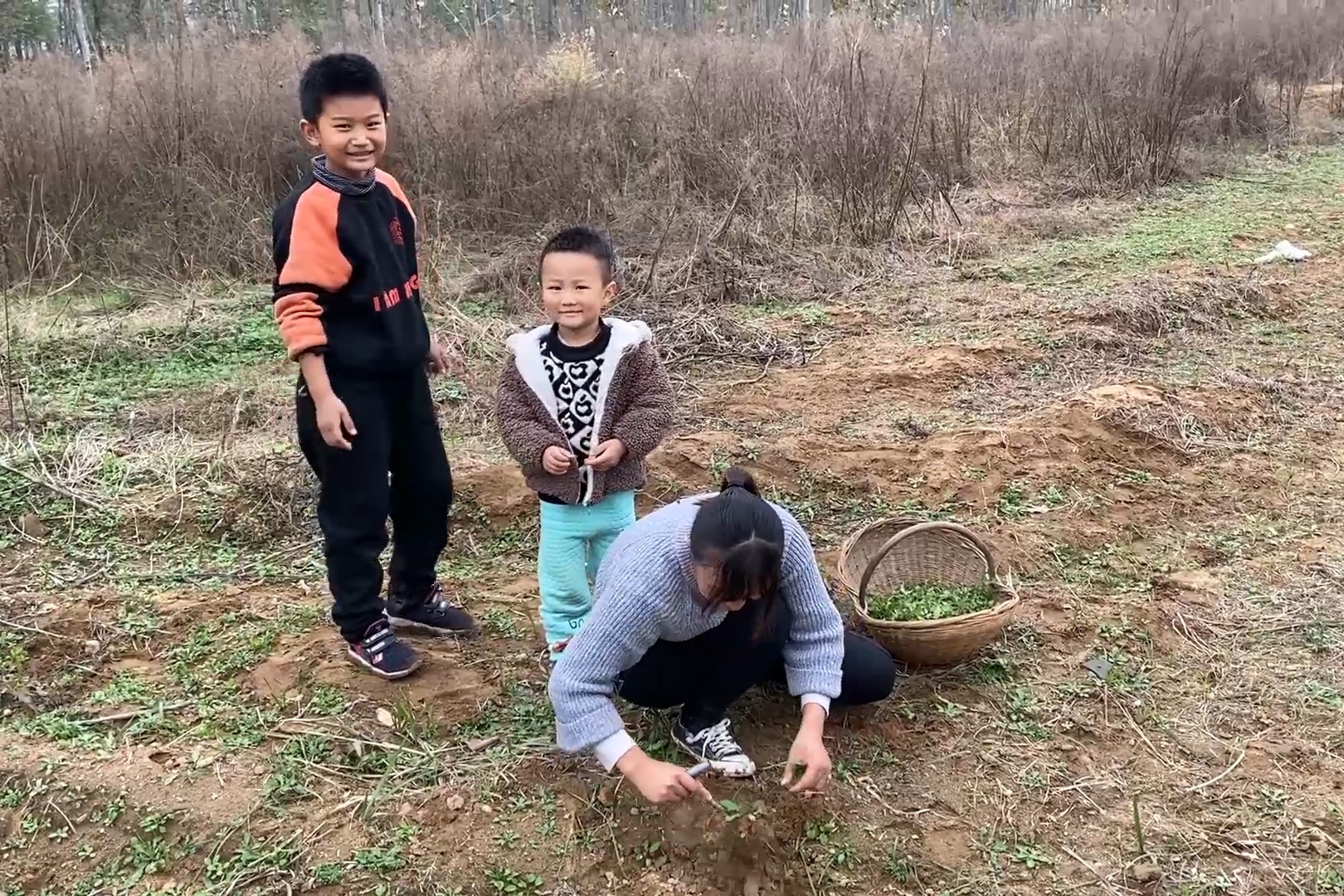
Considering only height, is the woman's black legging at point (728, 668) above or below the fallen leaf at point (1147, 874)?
above

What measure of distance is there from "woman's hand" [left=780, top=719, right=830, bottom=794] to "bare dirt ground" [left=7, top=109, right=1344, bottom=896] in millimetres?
196

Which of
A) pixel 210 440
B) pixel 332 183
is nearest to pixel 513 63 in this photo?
pixel 210 440

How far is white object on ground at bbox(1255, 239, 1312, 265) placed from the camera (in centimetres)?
646

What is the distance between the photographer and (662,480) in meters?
3.82

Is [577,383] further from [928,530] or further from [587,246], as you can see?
[928,530]

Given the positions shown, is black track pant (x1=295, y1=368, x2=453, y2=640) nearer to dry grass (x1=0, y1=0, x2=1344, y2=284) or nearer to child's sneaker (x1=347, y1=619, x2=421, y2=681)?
child's sneaker (x1=347, y1=619, x2=421, y2=681)

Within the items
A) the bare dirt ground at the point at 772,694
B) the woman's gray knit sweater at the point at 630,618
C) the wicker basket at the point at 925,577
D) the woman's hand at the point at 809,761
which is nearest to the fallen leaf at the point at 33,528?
the bare dirt ground at the point at 772,694

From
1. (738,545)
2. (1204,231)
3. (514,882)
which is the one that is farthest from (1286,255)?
(514,882)

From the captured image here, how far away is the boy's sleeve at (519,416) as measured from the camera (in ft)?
7.95

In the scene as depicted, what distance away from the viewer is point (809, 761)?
201 cm

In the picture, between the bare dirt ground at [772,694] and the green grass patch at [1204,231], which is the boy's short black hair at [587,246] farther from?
the green grass patch at [1204,231]

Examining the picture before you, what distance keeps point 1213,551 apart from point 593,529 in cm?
216

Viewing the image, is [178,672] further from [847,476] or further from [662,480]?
[847,476]

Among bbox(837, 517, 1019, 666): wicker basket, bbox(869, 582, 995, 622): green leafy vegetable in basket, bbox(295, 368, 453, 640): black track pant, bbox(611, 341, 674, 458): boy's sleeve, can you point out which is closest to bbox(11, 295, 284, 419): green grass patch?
bbox(295, 368, 453, 640): black track pant
